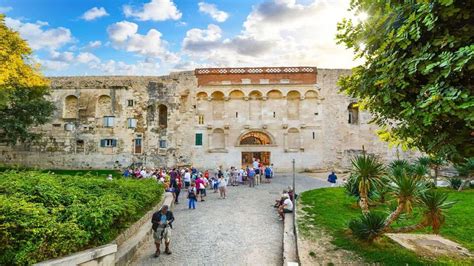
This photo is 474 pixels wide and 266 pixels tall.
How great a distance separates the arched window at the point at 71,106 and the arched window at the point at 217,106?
15247 millimetres

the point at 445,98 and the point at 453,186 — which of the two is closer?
the point at 445,98

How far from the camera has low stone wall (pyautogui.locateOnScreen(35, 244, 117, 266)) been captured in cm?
613

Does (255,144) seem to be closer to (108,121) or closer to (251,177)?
(251,177)

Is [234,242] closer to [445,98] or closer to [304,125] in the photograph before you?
[445,98]

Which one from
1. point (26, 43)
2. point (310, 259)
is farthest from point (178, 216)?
point (26, 43)

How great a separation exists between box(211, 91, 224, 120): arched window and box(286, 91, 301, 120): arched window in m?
7.27

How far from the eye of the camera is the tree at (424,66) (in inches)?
200

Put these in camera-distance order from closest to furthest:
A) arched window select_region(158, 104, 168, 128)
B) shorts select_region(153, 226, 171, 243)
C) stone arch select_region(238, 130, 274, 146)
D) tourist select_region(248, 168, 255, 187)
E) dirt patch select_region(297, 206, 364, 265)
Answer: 1. dirt patch select_region(297, 206, 364, 265)
2. shorts select_region(153, 226, 171, 243)
3. tourist select_region(248, 168, 255, 187)
4. stone arch select_region(238, 130, 274, 146)
5. arched window select_region(158, 104, 168, 128)

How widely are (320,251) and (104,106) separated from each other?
95.9ft

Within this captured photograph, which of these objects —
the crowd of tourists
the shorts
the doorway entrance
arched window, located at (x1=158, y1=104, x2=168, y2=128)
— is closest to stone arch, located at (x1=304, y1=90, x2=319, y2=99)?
the doorway entrance

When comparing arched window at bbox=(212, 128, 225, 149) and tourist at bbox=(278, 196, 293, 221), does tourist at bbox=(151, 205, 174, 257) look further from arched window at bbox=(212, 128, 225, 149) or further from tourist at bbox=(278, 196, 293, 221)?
arched window at bbox=(212, 128, 225, 149)

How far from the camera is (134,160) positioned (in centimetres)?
3094

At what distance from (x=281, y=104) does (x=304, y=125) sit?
11.0 ft

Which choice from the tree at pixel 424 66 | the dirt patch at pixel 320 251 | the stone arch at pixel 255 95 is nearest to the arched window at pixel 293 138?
the stone arch at pixel 255 95
